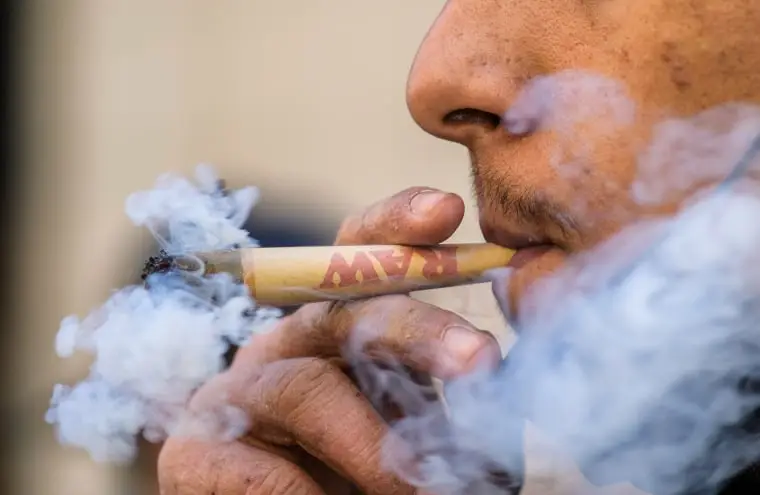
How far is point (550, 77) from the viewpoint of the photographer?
63cm

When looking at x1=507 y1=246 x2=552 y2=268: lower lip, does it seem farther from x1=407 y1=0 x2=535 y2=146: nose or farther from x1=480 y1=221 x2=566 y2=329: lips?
x1=407 y1=0 x2=535 y2=146: nose

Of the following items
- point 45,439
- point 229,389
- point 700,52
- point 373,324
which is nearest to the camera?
point 700,52

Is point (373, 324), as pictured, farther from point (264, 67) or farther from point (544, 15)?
point (264, 67)

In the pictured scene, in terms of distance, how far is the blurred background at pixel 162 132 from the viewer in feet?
3.67

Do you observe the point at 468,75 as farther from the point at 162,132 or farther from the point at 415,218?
the point at 162,132

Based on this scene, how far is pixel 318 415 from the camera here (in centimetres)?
75

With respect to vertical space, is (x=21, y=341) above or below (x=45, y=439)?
above

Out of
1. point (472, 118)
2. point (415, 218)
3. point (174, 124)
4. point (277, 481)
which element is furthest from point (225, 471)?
point (174, 124)

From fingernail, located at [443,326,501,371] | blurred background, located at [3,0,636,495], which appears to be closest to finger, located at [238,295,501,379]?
fingernail, located at [443,326,501,371]

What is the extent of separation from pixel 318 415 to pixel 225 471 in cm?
14

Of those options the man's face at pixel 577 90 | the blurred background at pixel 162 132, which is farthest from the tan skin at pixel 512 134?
the blurred background at pixel 162 132

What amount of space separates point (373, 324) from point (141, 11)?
2.81 feet

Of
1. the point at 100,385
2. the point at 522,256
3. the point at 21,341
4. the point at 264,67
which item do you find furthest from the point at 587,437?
the point at 21,341

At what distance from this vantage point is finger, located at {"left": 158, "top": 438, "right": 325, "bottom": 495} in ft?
2.53
